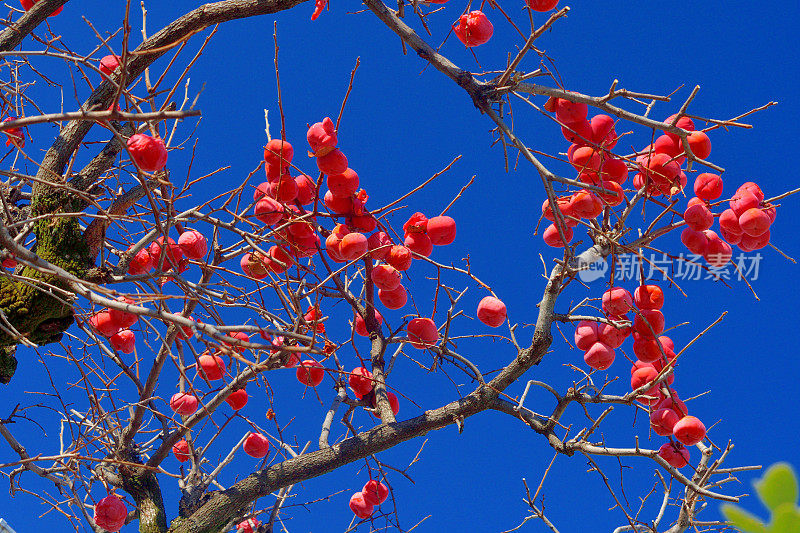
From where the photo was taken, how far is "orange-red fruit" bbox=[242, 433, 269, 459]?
3.33 m

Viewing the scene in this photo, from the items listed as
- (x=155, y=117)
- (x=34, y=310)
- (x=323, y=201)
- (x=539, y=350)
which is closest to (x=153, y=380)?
(x=34, y=310)

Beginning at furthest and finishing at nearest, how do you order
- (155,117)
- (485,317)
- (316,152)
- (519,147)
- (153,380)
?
(153,380) < (485,317) < (316,152) < (519,147) < (155,117)

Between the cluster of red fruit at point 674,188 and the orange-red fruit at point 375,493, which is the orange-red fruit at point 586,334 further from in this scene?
the orange-red fruit at point 375,493

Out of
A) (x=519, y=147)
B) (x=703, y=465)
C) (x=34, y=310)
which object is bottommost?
(x=34, y=310)

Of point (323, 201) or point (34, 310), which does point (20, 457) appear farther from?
point (323, 201)

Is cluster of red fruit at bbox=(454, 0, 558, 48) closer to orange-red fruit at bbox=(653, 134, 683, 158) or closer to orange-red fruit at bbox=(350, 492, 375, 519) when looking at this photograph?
orange-red fruit at bbox=(653, 134, 683, 158)

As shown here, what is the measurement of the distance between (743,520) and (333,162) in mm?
2012

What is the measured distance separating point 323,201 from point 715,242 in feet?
4.96

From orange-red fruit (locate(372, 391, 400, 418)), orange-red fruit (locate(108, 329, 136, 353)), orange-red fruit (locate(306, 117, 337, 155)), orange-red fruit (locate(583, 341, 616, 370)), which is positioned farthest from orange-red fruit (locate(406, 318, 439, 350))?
orange-red fruit (locate(108, 329, 136, 353))

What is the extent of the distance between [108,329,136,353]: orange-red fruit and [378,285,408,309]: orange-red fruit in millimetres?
1251

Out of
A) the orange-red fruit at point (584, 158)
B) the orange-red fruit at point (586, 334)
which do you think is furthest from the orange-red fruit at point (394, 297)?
the orange-red fruit at point (584, 158)

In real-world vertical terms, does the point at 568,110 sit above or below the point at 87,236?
above

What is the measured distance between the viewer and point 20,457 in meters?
2.64

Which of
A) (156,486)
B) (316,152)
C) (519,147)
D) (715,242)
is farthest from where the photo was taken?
(156,486)
